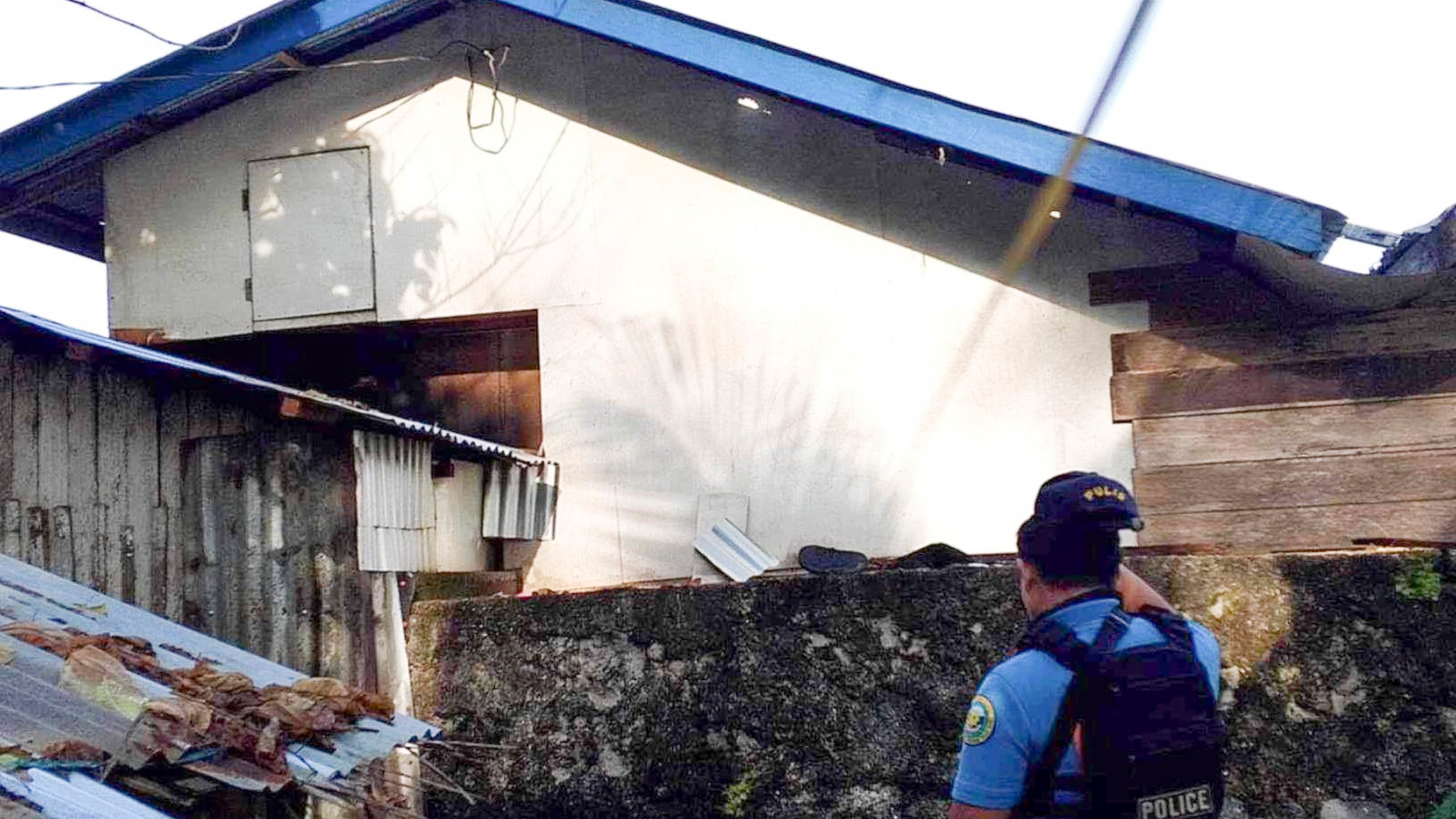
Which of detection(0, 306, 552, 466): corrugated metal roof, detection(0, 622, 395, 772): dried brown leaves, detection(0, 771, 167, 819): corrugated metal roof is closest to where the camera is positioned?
detection(0, 771, 167, 819): corrugated metal roof

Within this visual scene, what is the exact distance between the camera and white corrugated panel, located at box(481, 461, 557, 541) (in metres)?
7.31

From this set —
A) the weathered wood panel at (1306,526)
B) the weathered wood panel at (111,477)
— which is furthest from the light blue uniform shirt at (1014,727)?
the weathered wood panel at (111,477)

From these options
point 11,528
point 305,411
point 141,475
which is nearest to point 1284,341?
point 305,411

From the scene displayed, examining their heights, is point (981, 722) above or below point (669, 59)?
below

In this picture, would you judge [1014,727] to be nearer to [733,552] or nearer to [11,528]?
[733,552]

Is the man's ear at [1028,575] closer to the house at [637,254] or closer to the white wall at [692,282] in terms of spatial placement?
the house at [637,254]

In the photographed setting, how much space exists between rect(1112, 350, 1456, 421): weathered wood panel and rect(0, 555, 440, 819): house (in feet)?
12.4

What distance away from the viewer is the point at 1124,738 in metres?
2.91

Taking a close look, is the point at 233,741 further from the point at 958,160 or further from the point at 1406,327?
the point at 1406,327

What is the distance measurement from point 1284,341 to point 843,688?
8.62 feet

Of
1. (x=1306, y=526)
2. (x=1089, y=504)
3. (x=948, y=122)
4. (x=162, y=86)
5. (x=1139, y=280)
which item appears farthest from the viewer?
(x=162, y=86)

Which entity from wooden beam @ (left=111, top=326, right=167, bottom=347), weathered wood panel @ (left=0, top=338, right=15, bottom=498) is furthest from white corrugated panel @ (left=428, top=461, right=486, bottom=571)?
wooden beam @ (left=111, top=326, right=167, bottom=347)

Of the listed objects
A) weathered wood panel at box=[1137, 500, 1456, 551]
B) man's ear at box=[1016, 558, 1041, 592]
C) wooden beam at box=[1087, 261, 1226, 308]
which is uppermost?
wooden beam at box=[1087, 261, 1226, 308]

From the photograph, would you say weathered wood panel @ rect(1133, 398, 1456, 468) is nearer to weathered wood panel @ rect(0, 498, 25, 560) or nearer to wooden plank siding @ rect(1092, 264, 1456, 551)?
wooden plank siding @ rect(1092, 264, 1456, 551)
